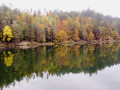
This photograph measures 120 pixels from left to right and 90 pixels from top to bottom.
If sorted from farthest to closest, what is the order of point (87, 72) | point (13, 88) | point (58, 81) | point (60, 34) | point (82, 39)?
point (82, 39)
point (60, 34)
point (87, 72)
point (58, 81)
point (13, 88)

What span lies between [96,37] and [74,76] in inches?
3794

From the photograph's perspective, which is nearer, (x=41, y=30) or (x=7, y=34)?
(x=7, y=34)

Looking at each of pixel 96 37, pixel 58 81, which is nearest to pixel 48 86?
pixel 58 81

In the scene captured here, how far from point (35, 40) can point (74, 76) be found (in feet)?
201

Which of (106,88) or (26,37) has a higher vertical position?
(26,37)

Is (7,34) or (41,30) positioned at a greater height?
(41,30)

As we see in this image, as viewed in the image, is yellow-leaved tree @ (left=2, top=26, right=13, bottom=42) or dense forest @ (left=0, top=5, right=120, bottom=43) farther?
dense forest @ (left=0, top=5, right=120, bottom=43)

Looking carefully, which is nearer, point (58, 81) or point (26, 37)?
point (58, 81)

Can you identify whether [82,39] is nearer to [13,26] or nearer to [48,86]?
[13,26]

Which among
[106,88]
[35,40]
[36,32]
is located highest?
[36,32]

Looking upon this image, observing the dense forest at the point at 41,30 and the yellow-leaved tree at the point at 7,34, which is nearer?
the yellow-leaved tree at the point at 7,34

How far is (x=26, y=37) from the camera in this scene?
2790 inches

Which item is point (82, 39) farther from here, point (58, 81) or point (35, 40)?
point (58, 81)

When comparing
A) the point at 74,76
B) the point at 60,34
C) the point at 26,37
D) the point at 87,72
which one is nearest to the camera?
the point at 74,76
